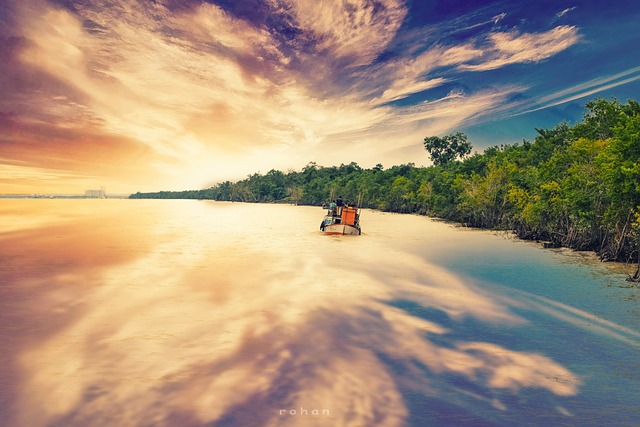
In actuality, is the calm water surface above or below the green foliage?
below

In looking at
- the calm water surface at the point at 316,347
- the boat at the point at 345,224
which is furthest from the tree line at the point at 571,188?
the boat at the point at 345,224

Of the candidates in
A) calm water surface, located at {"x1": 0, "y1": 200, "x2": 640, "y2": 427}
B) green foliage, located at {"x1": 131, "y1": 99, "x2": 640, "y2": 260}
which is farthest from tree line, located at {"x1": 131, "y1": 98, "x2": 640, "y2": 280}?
calm water surface, located at {"x1": 0, "y1": 200, "x2": 640, "y2": 427}

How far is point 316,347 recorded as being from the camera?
10211mm

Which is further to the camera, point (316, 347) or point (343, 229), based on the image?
point (343, 229)

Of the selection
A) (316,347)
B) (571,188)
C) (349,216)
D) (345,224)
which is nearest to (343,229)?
(345,224)

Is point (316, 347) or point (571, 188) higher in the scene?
point (571, 188)

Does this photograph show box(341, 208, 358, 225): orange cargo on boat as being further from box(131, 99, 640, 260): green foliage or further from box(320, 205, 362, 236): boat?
box(131, 99, 640, 260): green foliage

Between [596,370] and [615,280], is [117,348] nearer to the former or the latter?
[596,370]

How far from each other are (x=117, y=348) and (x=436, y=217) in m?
72.5

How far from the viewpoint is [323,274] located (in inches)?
813

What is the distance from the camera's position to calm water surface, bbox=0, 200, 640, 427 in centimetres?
711

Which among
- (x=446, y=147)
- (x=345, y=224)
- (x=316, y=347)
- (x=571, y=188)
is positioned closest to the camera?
A: (x=316, y=347)

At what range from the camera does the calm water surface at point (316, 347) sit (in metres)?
7.11

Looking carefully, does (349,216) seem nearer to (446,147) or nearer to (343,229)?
(343,229)
